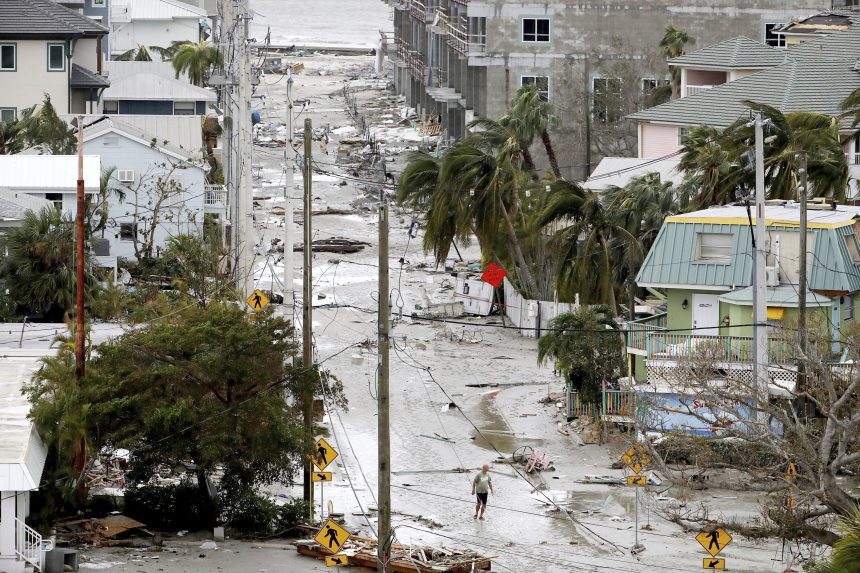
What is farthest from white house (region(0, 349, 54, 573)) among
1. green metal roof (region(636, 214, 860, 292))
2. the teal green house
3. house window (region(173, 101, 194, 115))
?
house window (region(173, 101, 194, 115))

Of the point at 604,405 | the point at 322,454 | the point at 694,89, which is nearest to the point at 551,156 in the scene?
the point at 694,89

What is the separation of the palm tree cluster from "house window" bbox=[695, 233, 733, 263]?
10.6ft

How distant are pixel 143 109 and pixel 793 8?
2893 centimetres

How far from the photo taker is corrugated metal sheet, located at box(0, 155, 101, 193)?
5044 cm

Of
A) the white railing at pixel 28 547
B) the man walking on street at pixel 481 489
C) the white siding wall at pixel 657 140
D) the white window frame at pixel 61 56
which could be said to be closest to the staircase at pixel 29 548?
the white railing at pixel 28 547

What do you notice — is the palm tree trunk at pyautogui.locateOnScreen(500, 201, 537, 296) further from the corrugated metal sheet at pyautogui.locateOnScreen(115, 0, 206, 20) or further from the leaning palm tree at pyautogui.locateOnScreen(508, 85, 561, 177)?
the corrugated metal sheet at pyautogui.locateOnScreen(115, 0, 206, 20)

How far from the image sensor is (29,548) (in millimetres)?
27219

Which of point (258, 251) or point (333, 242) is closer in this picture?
point (258, 251)

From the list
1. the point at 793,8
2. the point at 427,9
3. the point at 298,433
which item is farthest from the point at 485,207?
the point at 427,9

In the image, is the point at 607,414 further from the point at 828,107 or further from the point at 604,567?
the point at 828,107

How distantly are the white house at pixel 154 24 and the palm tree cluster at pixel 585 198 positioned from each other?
55.9 m

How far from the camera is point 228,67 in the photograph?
171 ft

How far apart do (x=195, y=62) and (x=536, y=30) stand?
71.6ft

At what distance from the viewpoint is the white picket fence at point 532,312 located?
51312 mm
